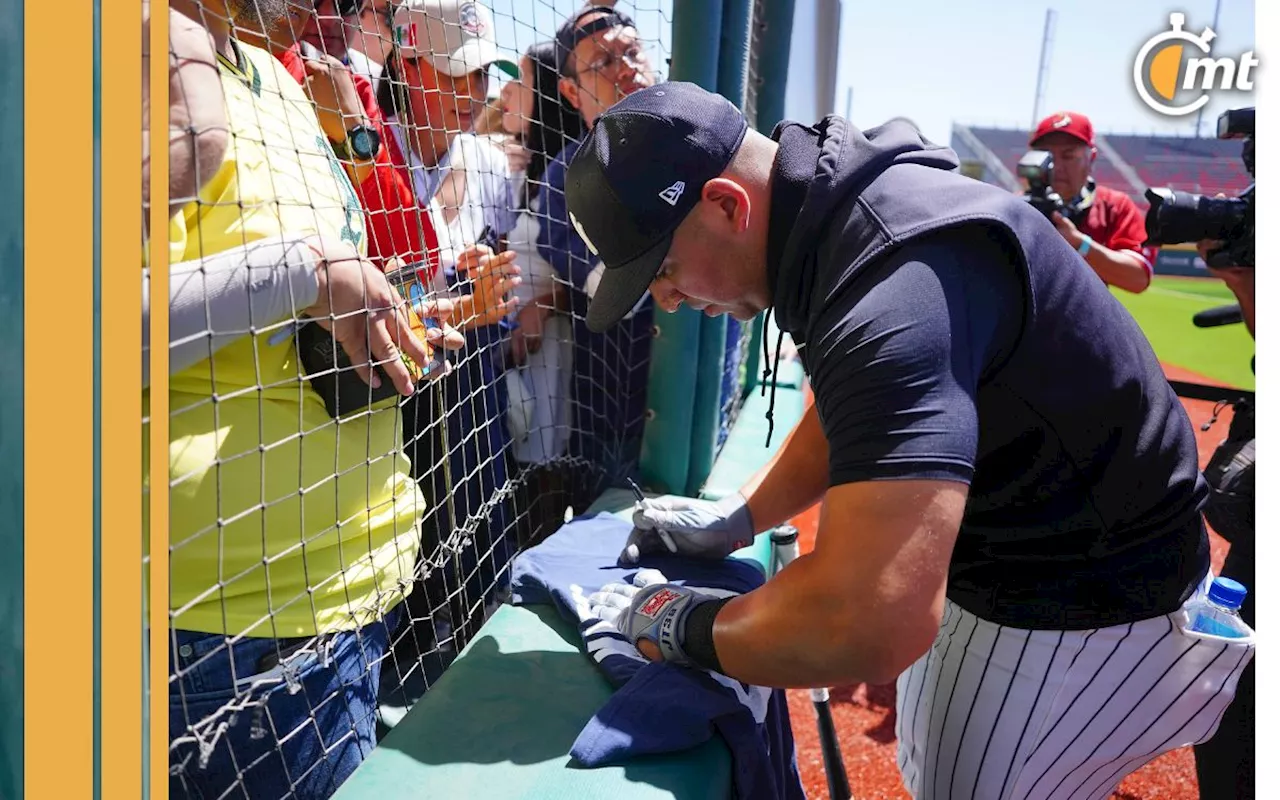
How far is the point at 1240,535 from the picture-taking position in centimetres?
199

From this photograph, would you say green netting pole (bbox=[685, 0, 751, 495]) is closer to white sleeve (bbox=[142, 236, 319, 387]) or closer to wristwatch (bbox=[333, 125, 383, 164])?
wristwatch (bbox=[333, 125, 383, 164])

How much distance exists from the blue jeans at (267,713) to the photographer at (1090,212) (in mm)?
2723

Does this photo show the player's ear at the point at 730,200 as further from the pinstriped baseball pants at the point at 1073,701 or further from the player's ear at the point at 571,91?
the player's ear at the point at 571,91

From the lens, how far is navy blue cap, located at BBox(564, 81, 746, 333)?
110 cm

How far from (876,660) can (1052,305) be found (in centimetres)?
47

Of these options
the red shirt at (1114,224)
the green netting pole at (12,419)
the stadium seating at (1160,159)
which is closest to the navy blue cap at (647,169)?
the green netting pole at (12,419)

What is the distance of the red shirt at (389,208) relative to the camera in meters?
1.47

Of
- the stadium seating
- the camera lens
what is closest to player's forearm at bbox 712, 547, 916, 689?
the camera lens

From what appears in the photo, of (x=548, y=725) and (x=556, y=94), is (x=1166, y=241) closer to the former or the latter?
(x=556, y=94)

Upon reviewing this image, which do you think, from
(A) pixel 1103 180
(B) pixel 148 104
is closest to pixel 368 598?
(B) pixel 148 104

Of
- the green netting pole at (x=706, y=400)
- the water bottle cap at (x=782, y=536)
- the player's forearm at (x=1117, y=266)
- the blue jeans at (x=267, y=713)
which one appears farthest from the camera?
the player's forearm at (x=1117, y=266)

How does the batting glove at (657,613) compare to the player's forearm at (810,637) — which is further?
the batting glove at (657,613)

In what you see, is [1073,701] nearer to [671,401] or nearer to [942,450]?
[942,450]

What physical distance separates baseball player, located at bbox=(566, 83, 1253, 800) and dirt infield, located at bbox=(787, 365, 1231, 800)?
95 cm
